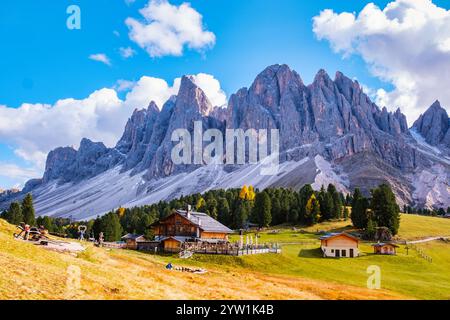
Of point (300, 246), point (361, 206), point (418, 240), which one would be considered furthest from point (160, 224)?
point (418, 240)

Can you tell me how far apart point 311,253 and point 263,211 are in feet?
141

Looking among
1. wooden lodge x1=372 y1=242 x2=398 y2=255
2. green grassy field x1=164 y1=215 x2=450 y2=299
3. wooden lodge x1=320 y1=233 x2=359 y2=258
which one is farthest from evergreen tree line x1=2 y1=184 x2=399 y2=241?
wooden lodge x1=320 y1=233 x2=359 y2=258

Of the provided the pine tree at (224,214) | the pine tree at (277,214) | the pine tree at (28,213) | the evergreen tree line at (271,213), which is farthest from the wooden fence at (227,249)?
the pine tree at (28,213)

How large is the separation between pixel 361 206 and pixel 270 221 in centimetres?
2613

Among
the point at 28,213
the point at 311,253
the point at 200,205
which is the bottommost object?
the point at 311,253

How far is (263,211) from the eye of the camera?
10962 cm

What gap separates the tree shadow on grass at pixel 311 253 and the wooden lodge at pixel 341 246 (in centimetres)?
122

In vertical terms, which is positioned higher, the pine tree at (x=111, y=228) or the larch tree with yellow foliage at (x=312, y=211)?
the larch tree with yellow foliage at (x=312, y=211)

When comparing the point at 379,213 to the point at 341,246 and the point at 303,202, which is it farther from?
the point at 341,246

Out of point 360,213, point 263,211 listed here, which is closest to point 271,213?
point 263,211

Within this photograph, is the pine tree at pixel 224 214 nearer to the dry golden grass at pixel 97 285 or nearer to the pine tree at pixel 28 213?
the pine tree at pixel 28 213

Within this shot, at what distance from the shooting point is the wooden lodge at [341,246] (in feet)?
218
